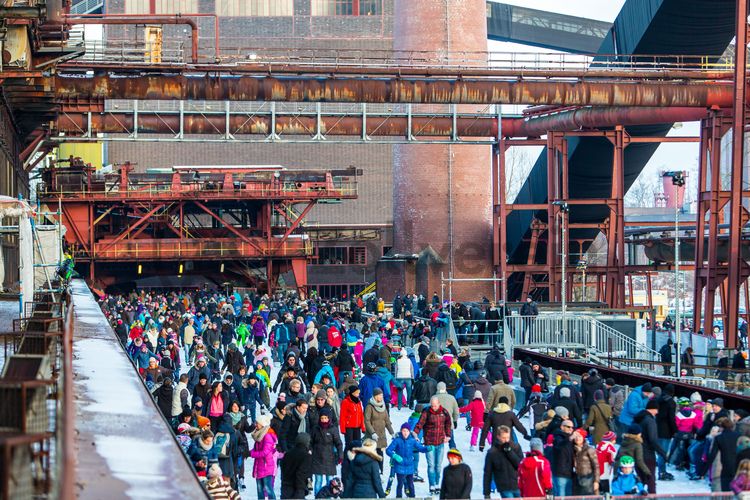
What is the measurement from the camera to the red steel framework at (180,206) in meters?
54.7

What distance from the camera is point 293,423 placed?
14664mm

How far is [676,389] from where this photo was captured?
751 inches

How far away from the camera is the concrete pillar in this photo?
53.9 meters

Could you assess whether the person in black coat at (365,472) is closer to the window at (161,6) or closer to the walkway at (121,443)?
the walkway at (121,443)

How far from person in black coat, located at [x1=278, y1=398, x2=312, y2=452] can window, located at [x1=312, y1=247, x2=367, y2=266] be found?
2114 inches

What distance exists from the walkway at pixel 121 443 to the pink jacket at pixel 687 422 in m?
8.60

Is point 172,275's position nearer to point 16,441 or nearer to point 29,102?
point 29,102

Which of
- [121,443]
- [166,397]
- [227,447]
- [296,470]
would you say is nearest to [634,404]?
[296,470]

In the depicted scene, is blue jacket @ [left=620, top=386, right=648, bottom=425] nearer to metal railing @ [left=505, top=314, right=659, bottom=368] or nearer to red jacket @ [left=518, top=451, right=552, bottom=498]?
red jacket @ [left=518, top=451, right=552, bottom=498]

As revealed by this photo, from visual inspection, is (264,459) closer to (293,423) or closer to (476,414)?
(293,423)

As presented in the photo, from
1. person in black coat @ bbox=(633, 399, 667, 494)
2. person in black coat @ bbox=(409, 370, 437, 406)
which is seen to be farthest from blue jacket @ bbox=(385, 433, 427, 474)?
person in black coat @ bbox=(409, 370, 437, 406)

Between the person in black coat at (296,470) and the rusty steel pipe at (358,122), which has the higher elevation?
the rusty steel pipe at (358,122)

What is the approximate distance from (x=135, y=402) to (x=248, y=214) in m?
51.9

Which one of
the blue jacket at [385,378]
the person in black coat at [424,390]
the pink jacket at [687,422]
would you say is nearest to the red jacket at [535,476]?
the pink jacket at [687,422]
